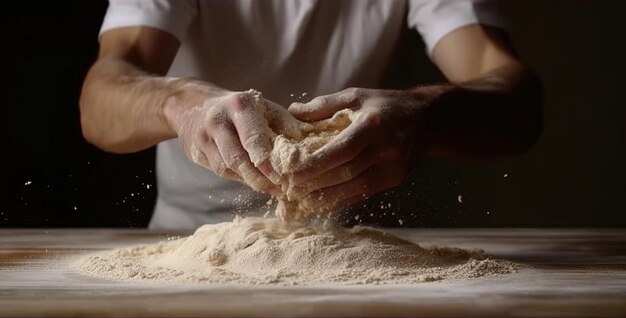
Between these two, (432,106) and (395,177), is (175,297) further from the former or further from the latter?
(432,106)

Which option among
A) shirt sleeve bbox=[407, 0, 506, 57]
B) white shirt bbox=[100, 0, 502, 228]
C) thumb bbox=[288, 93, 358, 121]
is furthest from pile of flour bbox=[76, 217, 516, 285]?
shirt sleeve bbox=[407, 0, 506, 57]

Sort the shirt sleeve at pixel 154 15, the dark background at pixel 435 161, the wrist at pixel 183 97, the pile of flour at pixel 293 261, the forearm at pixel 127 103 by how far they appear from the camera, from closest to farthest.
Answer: the pile of flour at pixel 293 261
the wrist at pixel 183 97
the forearm at pixel 127 103
the shirt sleeve at pixel 154 15
the dark background at pixel 435 161

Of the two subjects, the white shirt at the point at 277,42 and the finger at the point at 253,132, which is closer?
the finger at the point at 253,132

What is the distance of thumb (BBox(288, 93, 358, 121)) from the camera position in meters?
0.95

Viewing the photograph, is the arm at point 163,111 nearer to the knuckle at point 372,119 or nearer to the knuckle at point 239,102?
the knuckle at point 239,102

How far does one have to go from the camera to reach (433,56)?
4.83 feet

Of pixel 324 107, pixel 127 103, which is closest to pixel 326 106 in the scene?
pixel 324 107

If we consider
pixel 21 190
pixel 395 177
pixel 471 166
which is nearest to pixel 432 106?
pixel 395 177

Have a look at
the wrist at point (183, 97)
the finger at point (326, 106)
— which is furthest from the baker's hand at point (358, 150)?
the wrist at point (183, 97)

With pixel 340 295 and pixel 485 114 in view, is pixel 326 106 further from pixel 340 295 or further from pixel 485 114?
pixel 485 114

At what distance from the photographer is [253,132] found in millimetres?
883

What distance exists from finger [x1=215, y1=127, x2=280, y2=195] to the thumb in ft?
0.32

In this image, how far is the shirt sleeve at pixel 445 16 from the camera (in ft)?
4.66

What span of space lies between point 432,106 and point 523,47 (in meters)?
0.71
